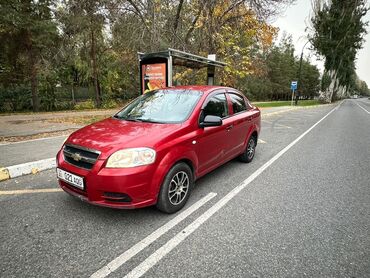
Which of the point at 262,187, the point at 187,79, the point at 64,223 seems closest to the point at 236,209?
the point at 262,187

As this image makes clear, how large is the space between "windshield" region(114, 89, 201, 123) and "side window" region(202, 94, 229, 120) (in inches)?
9.0

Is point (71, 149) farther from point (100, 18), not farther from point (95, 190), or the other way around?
point (100, 18)

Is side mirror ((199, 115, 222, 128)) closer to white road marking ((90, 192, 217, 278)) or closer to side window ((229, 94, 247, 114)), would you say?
white road marking ((90, 192, 217, 278))

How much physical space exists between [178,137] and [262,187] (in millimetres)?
1907

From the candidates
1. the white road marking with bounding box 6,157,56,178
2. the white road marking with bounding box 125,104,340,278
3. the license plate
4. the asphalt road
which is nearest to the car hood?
the license plate

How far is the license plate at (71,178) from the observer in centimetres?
310

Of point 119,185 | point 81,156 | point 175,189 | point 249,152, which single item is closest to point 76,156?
point 81,156

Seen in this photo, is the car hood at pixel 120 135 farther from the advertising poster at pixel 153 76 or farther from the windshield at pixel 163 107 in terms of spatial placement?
the advertising poster at pixel 153 76

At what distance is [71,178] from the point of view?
321 centimetres

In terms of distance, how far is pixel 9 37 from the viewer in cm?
1453

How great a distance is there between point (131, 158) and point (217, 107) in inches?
81.1

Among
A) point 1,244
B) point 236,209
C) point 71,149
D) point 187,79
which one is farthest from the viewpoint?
point 187,79

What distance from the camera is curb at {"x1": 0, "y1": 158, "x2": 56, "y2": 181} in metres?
4.64

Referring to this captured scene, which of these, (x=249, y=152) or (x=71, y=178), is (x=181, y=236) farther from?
(x=249, y=152)
